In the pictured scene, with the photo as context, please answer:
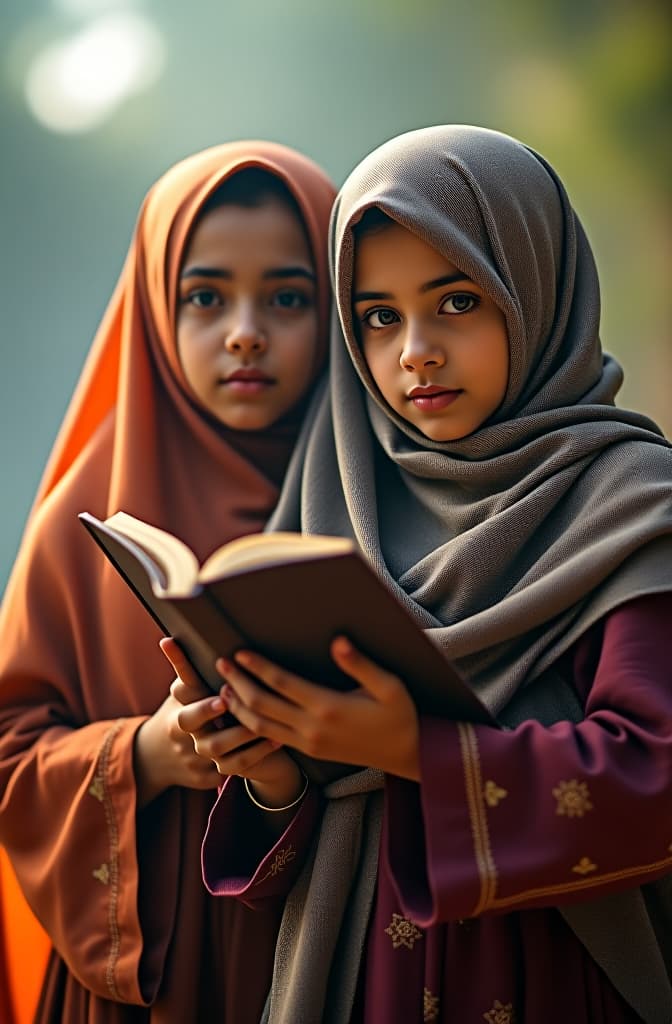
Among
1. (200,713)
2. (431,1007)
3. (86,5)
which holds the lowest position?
(431,1007)

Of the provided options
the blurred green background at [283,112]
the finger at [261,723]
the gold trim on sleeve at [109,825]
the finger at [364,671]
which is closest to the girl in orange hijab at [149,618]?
the gold trim on sleeve at [109,825]

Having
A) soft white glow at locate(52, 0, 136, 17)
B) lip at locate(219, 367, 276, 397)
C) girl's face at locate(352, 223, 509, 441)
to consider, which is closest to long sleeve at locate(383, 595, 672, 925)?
girl's face at locate(352, 223, 509, 441)

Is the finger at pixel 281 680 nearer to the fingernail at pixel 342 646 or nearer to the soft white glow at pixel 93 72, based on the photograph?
the fingernail at pixel 342 646

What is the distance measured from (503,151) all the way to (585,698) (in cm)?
62

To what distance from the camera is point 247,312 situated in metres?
1.43

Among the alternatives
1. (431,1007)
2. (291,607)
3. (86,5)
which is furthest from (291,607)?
(86,5)

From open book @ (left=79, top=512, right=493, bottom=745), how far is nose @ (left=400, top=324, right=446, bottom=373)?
278mm

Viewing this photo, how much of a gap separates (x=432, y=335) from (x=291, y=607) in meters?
0.40

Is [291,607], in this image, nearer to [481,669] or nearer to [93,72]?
[481,669]

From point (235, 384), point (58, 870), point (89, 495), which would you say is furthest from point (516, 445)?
point (58, 870)

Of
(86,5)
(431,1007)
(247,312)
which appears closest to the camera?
(431,1007)

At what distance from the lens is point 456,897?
0.98 m

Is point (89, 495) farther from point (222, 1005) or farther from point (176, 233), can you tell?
point (222, 1005)

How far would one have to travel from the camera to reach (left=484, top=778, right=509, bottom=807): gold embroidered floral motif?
1.00 meters
